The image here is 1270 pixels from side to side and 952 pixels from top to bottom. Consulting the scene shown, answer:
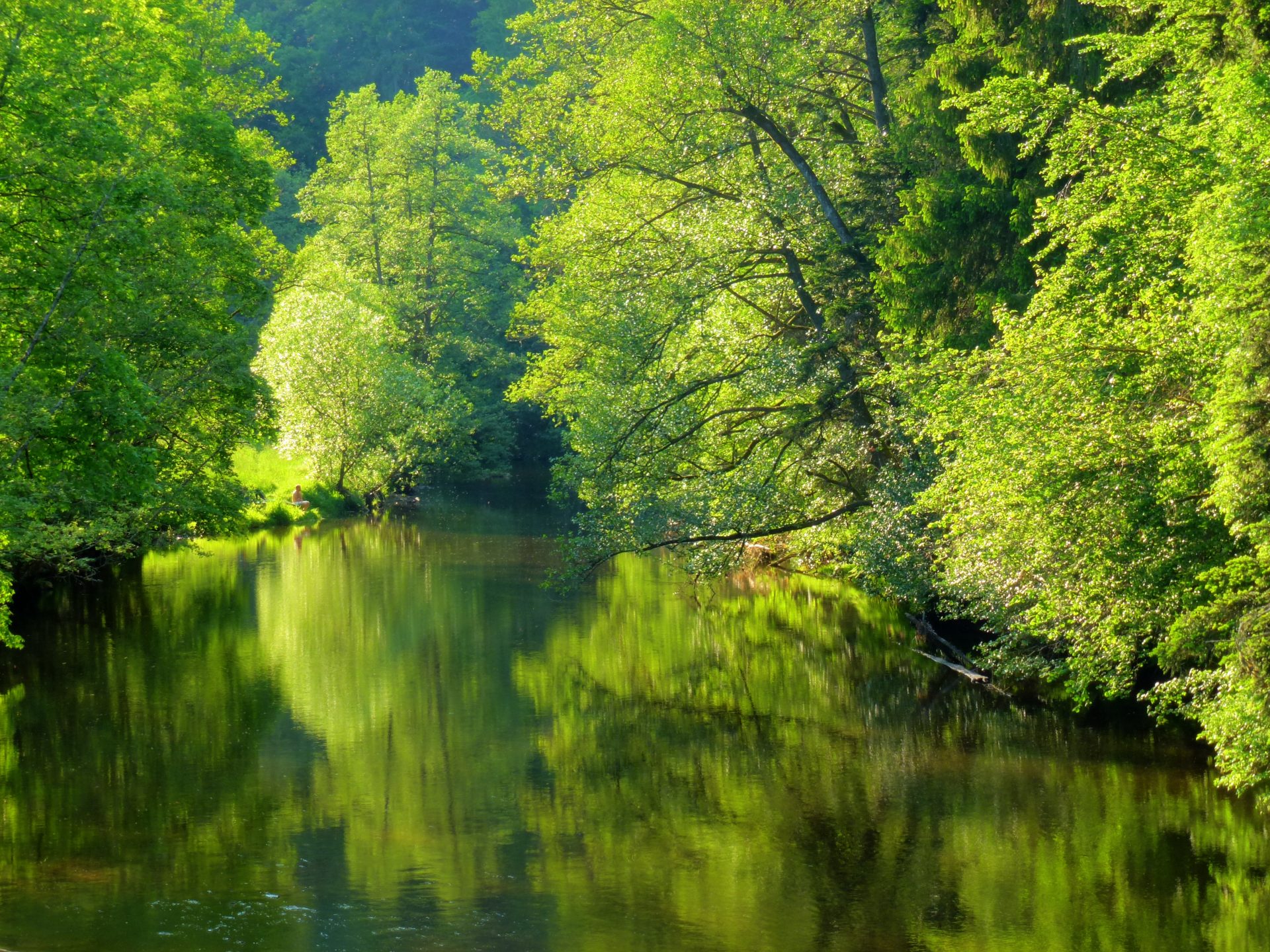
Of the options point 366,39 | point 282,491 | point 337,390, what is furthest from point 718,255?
point 366,39

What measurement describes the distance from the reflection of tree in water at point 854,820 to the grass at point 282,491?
810 inches

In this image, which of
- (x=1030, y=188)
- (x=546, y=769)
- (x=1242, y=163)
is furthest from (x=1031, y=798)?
(x=1030, y=188)

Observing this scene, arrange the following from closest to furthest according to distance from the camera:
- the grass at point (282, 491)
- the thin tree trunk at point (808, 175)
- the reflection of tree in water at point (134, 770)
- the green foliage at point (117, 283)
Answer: the reflection of tree in water at point (134, 770), the green foliage at point (117, 283), the thin tree trunk at point (808, 175), the grass at point (282, 491)

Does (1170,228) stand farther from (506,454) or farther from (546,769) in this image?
(506,454)

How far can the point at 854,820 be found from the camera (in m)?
14.9

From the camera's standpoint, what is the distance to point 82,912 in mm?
11945

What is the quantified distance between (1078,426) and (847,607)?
13740 mm

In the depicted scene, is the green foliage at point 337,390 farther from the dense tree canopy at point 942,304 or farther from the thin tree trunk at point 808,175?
the thin tree trunk at point 808,175

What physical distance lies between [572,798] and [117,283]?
8.50 metres

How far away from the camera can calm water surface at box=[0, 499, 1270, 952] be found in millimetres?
12039

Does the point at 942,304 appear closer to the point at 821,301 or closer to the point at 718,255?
the point at 821,301

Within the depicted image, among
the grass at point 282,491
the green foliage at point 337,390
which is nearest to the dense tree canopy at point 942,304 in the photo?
the green foliage at point 337,390

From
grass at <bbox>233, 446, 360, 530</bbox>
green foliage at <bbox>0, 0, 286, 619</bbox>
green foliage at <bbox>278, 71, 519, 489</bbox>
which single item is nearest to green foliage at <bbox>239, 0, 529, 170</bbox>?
green foliage at <bbox>278, 71, 519, 489</bbox>

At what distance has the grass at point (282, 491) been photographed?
41.2 meters
